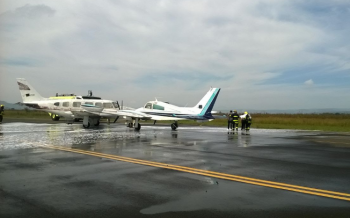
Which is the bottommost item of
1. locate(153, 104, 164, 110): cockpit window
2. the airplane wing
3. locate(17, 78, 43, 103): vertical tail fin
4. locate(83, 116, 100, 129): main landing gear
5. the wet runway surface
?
the wet runway surface

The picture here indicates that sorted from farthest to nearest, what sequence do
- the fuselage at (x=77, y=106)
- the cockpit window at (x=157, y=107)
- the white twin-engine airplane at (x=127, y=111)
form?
the fuselage at (x=77, y=106), the cockpit window at (x=157, y=107), the white twin-engine airplane at (x=127, y=111)

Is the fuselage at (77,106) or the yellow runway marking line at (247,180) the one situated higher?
the fuselage at (77,106)

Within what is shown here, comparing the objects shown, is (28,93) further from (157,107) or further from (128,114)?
(157,107)

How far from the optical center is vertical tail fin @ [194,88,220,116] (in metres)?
23.5

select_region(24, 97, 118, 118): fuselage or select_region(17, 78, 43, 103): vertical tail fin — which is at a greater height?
select_region(17, 78, 43, 103): vertical tail fin

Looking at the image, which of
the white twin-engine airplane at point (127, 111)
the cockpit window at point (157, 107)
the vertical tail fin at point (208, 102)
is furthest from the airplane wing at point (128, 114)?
the vertical tail fin at point (208, 102)

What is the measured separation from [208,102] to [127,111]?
705cm

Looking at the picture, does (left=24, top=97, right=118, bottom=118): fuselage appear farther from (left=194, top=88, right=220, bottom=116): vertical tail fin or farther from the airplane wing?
(left=194, top=88, right=220, bottom=116): vertical tail fin

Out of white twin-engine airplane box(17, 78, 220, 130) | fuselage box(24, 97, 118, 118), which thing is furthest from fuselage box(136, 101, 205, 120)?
fuselage box(24, 97, 118, 118)

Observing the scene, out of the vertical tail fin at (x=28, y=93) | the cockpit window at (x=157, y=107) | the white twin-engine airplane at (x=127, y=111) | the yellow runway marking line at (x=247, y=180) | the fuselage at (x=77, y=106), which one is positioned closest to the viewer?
the yellow runway marking line at (x=247, y=180)

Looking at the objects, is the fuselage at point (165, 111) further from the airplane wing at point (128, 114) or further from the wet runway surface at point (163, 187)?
the wet runway surface at point (163, 187)

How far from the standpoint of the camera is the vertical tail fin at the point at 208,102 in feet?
77.2

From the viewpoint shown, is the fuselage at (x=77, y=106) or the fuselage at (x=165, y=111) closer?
the fuselage at (x=165, y=111)

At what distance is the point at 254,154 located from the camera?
424 inches
